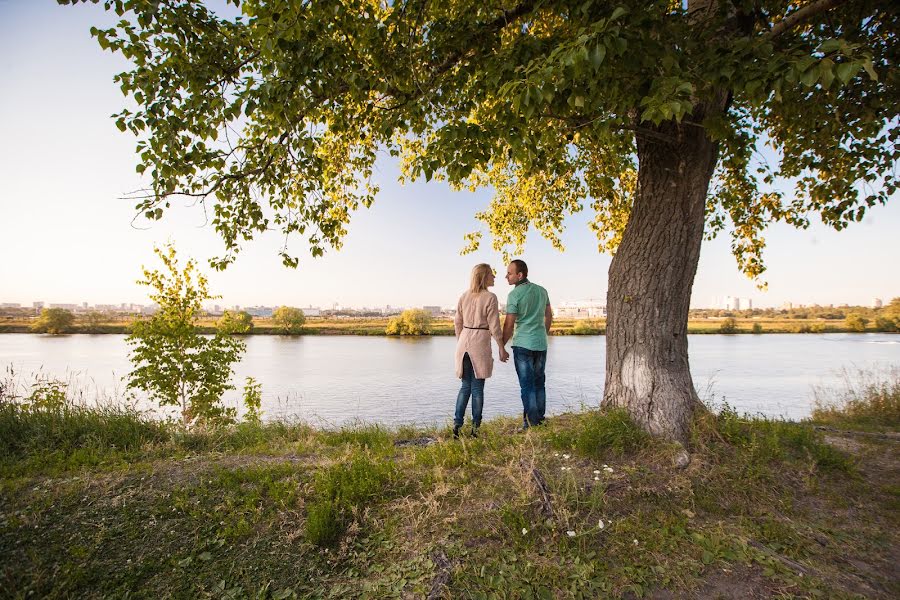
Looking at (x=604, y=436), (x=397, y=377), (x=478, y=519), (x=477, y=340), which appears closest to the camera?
(x=478, y=519)

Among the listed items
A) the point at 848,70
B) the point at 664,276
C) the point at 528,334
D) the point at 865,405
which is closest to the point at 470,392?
the point at 528,334

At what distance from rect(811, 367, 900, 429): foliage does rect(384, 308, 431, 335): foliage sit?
34.3 m

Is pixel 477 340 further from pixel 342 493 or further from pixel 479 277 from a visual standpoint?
pixel 342 493

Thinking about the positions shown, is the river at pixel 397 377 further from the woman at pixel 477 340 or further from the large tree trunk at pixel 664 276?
the woman at pixel 477 340

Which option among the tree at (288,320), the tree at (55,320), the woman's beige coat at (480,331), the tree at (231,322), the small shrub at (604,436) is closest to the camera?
the small shrub at (604,436)

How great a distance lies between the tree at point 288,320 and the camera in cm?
3991

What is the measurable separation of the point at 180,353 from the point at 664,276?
9.31m

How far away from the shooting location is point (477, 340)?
5.74 meters

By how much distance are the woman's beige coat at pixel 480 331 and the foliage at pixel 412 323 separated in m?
36.4

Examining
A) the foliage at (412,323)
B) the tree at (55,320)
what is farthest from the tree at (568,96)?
the foliage at (412,323)

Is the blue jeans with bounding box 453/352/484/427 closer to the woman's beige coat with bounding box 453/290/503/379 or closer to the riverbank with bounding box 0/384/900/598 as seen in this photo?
the woman's beige coat with bounding box 453/290/503/379

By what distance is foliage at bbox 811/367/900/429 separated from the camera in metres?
7.68

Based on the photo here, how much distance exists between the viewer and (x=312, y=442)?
18.9 ft

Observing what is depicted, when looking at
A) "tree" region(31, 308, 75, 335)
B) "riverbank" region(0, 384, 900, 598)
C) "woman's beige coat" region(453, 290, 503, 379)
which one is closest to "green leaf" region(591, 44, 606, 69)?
"riverbank" region(0, 384, 900, 598)
